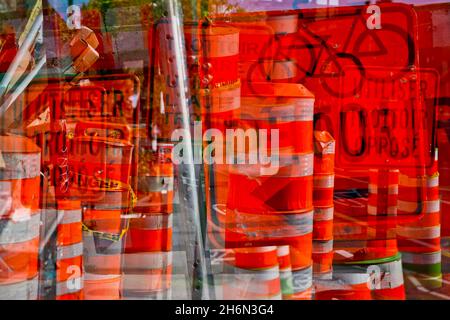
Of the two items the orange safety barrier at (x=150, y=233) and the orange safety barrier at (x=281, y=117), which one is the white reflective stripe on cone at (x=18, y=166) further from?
the orange safety barrier at (x=281, y=117)

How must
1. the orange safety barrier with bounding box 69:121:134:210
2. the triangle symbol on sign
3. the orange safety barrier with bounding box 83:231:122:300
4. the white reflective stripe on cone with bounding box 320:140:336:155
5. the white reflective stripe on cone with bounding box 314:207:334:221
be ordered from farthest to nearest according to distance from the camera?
the orange safety barrier with bounding box 83:231:122:300 → the orange safety barrier with bounding box 69:121:134:210 → the white reflective stripe on cone with bounding box 314:207:334:221 → the white reflective stripe on cone with bounding box 320:140:336:155 → the triangle symbol on sign

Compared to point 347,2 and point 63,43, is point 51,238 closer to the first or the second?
point 63,43

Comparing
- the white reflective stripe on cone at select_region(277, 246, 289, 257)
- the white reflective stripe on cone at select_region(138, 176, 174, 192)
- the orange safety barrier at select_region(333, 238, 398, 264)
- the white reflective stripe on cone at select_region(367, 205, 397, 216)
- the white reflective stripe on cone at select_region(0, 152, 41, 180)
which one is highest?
the white reflective stripe on cone at select_region(0, 152, 41, 180)

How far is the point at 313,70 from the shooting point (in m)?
1.89

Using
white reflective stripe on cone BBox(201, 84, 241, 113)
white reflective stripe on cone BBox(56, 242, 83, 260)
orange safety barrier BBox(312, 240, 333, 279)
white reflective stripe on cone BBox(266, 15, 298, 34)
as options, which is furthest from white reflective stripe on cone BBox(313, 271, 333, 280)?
white reflective stripe on cone BBox(56, 242, 83, 260)

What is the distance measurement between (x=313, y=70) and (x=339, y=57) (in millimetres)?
106

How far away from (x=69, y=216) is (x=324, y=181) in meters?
1.15

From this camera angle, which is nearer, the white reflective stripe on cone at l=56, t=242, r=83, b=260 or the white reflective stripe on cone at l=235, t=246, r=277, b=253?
the white reflective stripe on cone at l=235, t=246, r=277, b=253

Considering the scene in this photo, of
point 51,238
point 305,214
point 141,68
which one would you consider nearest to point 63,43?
point 141,68

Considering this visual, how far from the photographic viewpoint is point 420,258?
7.29 ft

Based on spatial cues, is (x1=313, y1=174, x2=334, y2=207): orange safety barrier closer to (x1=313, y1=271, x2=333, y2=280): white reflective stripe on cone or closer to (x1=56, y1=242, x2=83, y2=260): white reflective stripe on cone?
(x1=313, y1=271, x2=333, y2=280): white reflective stripe on cone

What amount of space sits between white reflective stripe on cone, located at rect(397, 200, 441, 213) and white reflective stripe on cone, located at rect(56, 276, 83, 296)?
149cm

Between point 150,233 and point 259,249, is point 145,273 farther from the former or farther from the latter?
point 259,249

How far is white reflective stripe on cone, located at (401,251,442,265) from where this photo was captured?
2.21m
